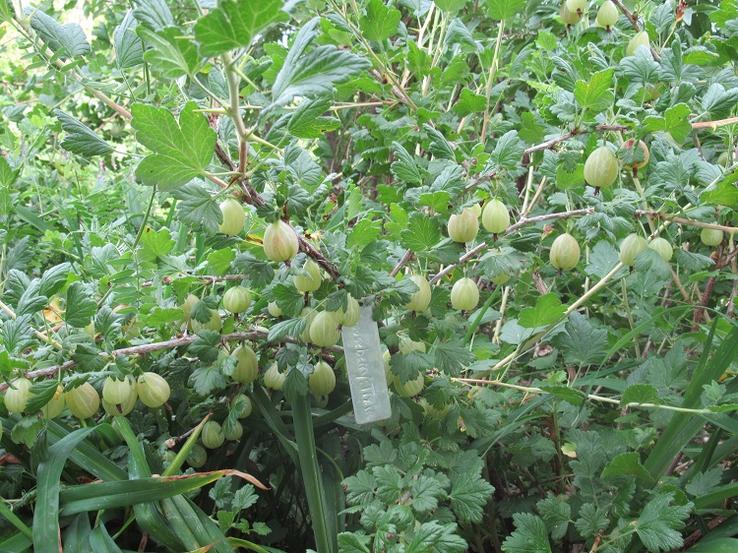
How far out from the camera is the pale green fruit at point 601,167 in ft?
2.68

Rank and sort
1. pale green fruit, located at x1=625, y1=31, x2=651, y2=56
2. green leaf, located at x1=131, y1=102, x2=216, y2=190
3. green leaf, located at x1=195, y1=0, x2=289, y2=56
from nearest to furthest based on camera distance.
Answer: green leaf, located at x1=195, y1=0, x2=289, y2=56
green leaf, located at x1=131, y1=102, x2=216, y2=190
pale green fruit, located at x1=625, y1=31, x2=651, y2=56

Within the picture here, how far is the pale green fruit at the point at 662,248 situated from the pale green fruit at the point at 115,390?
2.06ft

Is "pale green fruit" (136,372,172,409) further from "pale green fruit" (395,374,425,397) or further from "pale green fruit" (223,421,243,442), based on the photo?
"pale green fruit" (395,374,425,397)

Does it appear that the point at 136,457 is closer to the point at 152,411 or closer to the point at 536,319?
the point at 152,411

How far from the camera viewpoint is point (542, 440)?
99 centimetres

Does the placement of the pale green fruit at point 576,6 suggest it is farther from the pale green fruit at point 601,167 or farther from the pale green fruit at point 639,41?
the pale green fruit at point 601,167

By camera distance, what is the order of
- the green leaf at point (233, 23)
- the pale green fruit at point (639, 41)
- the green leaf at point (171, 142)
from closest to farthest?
the green leaf at point (233, 23)
the green leaf at point (171, 142)
the pale green fruit at point (639, 41)

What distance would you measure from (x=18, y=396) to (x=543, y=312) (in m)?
0.60

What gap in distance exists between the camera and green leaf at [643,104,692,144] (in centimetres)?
79

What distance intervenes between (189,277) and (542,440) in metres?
0.50

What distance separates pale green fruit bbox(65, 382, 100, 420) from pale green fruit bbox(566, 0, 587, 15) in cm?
86

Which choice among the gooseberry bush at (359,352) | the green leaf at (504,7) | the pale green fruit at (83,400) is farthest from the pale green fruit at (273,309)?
the green leaf at (504,7)

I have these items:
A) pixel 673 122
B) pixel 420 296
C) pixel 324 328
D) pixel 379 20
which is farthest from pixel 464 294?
pixel 379 20

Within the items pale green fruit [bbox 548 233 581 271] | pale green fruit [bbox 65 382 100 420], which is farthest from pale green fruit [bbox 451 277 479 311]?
pale green fruit [bbox 65 382 100 420]
